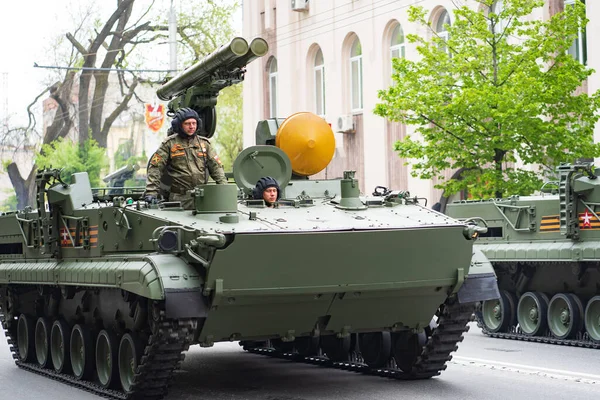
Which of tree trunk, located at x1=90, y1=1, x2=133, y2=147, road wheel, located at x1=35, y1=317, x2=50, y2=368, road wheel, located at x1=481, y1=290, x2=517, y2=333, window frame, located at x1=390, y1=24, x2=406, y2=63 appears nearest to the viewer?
road wheel, located at x1=35, y1=317, x2=50, y2=368

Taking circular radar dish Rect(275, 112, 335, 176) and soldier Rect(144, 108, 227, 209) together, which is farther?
circular radar dish Rect(275, 112, 335, 176)

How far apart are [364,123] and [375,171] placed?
1.55m

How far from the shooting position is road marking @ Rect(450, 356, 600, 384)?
1305 centimetres

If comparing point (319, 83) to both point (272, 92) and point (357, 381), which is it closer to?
point (272, 92)

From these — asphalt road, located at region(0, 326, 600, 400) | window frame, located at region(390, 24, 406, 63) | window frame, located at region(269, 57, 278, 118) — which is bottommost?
asphalt road, located at region(0, 326, 600, 400)

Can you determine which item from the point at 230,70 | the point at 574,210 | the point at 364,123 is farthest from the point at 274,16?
the point at 230,70

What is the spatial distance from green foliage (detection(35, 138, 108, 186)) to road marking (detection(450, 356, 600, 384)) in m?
37.6

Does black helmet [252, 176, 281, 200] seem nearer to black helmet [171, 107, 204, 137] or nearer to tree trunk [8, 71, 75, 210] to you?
black helmet [171, 107, 204, 137]

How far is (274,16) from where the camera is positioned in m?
40.7

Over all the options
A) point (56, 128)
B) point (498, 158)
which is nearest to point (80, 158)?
point (56, 128)

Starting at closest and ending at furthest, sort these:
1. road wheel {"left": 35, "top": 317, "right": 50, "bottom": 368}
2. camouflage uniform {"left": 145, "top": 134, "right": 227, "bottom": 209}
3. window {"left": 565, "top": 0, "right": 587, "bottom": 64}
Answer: camouflage uniform {"left": 145, "top": 134, "right": 227, "bottom": 209} → road wheel {"left": 35, "top": 317, "right": 50, "bottom": 368} → window {"left": 565, "top": 0, "right": 587, "bottom": 64}

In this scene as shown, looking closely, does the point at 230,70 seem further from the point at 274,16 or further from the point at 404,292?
the point at 274,16

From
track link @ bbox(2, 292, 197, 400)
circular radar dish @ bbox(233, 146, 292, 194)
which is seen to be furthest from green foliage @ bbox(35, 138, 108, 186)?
track link @ bbox(2, 292, 197, 400)

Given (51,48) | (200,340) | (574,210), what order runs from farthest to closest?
(51,48) → (574,210) → (200,340)
